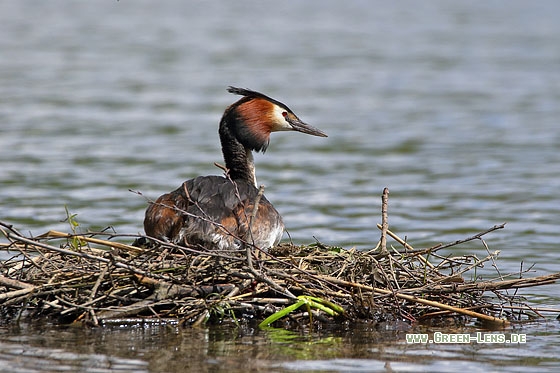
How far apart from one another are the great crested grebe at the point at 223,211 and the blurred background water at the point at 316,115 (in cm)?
192

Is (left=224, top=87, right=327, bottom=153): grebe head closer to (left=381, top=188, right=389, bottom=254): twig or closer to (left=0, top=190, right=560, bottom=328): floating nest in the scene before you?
(left=0, top=190, right=560, bottom=328): floating nest

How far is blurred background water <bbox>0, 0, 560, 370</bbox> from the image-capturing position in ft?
33.2

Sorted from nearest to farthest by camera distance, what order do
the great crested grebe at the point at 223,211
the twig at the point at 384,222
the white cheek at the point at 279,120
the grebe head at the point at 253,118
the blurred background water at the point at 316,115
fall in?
the twig at the point at 384,222, the great crested grebe at the point at 223,211, the grebe head at the point at 253,118, the white cheek at the point at 279,120, the blurred background water at the point at 316,115

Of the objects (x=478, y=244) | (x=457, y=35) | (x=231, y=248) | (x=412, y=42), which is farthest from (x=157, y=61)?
(x=231, y=248)

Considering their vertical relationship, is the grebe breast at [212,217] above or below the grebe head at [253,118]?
below

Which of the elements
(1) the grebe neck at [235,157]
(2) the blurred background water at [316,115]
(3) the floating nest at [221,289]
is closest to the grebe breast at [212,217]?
(3) the floating nest at [221,289]

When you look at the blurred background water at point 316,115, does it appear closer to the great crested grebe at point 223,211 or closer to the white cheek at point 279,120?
the white cheek at point 279,120

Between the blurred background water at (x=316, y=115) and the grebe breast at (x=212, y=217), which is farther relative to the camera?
the blurred background water at (x=316, y=115)

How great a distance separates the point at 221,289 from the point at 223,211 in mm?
686

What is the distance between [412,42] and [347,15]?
551 cm

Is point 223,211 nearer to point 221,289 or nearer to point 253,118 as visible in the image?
point 221,289

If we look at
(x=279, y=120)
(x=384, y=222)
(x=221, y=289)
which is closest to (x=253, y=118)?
(x=279, y=120)

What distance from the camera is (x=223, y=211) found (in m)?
6.55

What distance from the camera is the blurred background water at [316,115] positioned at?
10.1 m
